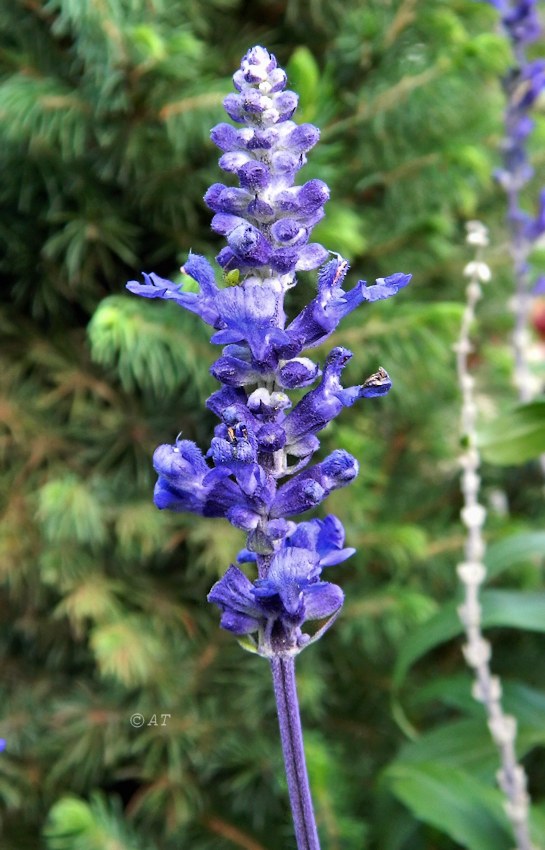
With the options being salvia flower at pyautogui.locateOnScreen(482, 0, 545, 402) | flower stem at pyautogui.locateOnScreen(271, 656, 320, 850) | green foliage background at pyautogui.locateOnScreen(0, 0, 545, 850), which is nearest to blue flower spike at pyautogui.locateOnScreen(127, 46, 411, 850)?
flower stem at pyautogui.locateOnScreen(271, 656, 320, 850)

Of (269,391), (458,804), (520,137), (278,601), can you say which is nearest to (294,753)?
(278,601)

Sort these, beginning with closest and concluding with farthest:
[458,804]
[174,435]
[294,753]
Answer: [294,753], [458,804], [174,435]

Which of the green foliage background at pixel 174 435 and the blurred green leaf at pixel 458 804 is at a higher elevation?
the green foliage background at pixel 174 435

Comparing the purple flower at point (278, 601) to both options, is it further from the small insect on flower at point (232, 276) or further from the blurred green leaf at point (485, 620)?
the blurred green leaf at point (485, 620)

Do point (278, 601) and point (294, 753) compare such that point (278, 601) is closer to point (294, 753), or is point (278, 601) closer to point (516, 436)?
point (294, 753)

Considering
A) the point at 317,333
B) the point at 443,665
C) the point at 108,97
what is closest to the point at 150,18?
the point at 108,97

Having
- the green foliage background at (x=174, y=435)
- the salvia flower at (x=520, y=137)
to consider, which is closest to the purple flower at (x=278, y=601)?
the green foliage background at (x=174, y=435)

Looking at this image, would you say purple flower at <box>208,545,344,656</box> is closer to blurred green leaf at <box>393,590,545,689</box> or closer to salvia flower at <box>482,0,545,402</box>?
blurred green leaf at <box>393,590,545,689</box>
